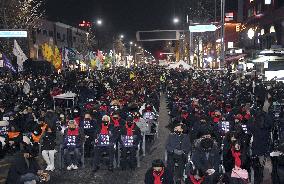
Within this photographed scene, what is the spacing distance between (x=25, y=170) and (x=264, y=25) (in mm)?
52593

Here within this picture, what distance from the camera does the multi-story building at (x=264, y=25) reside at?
1997 inches

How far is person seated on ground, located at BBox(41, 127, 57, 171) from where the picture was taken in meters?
14.6

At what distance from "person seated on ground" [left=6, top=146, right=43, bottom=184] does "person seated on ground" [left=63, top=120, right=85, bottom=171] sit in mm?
3481

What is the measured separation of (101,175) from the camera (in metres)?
13.9

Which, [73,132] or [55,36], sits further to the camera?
[55,36]

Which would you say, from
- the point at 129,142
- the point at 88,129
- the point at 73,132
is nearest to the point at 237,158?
the point at 129,142

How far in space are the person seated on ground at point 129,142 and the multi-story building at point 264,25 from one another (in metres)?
30.9

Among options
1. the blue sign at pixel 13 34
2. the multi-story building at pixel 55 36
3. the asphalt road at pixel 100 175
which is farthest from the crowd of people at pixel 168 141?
the multi-story building at pixel 55 36

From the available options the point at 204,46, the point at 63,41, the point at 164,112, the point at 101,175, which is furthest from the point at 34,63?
the point at 204,46

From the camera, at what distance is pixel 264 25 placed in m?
58.7

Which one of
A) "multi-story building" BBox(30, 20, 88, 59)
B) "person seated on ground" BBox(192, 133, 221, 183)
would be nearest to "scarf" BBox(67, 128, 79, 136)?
"person seated on ground" BBox(192, 133, 221, 183)

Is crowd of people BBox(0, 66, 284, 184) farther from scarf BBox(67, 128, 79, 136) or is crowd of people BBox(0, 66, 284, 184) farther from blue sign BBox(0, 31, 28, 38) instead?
blue sign BBox(0, 31, 28, 38)

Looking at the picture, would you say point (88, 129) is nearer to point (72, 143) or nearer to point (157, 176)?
point (72, 143)

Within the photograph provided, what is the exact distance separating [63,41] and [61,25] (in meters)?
3.60
